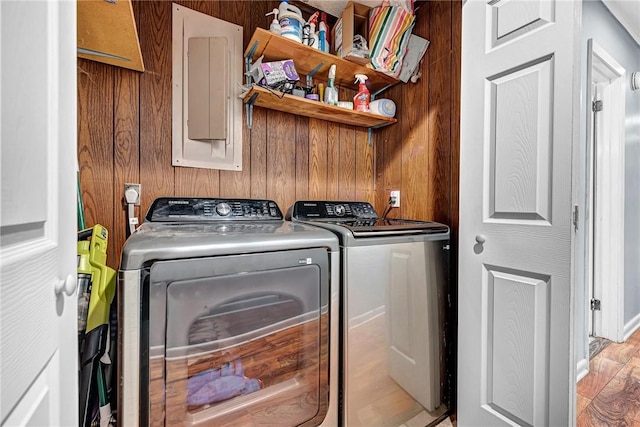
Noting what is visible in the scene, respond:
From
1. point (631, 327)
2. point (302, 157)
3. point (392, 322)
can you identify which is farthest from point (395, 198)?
point (631, 327)

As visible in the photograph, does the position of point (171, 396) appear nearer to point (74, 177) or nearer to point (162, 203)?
point (74, 177)

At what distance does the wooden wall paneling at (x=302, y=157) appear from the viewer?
1.89 m

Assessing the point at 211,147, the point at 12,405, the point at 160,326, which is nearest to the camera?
the point at 12,405

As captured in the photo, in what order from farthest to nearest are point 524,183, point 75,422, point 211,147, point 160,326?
point 211,147 → point 524,183 → point 160,326 → point 75,422

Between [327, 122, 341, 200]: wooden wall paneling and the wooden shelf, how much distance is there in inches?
2.7

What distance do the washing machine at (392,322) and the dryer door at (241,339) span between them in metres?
0.12

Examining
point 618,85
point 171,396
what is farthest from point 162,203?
point 618,85

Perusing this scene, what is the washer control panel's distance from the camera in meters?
1.69

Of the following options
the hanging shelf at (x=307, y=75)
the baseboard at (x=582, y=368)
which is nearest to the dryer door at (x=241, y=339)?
the hanging shelf at (x=307, y=75)

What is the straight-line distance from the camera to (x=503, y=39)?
1.24 m

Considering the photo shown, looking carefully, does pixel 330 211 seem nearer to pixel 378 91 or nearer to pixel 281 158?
pixel 281 158

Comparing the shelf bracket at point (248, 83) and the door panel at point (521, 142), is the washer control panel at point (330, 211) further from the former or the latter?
the door panel at point (521, 142)

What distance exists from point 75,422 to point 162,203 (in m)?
0.98

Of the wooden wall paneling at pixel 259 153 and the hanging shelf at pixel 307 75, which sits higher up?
the hanging shelf at pixel 307 75
